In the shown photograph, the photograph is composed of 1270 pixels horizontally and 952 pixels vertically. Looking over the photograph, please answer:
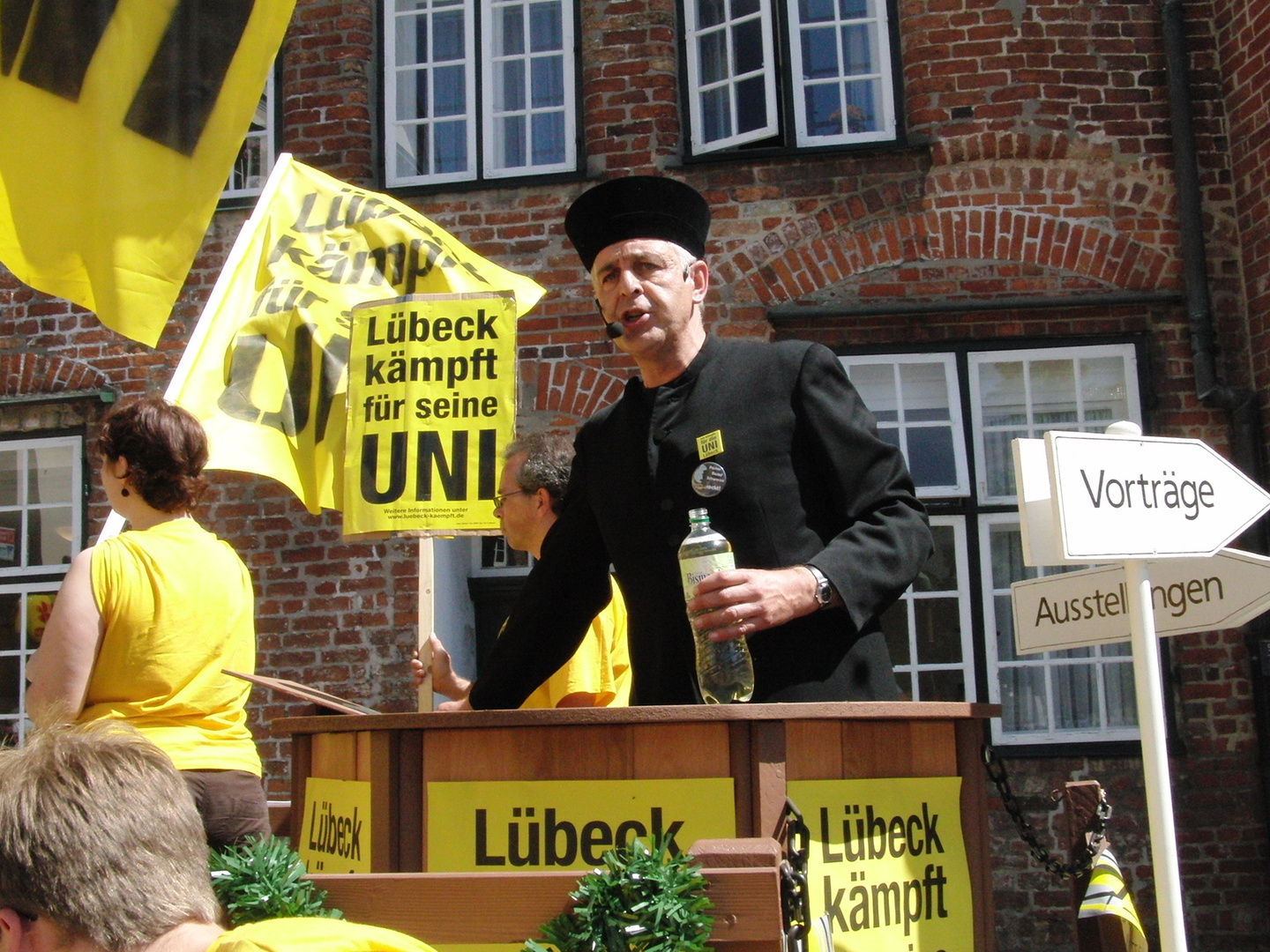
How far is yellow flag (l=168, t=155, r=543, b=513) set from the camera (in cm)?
485

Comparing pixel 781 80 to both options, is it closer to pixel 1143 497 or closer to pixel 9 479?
pixel 1143 497

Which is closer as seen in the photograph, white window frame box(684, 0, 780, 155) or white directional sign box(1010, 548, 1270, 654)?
white directional sign box(1010, 548, 1270, 654)

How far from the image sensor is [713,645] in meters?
2.35

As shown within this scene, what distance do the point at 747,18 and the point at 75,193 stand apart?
424 cm

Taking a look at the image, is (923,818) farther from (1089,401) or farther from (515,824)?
(1089,401)

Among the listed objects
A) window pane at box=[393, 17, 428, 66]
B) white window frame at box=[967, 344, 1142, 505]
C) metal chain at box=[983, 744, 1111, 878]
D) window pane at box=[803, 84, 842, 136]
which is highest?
window pane at box=[393, 17, 428, 66]

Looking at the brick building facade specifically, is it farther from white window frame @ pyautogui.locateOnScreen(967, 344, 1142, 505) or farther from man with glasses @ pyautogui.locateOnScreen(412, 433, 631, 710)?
man with glasses @ pyautogui.locateOnScreen(412, 433, 631, 710)

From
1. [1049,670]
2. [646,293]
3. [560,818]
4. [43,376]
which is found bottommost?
[560,818]

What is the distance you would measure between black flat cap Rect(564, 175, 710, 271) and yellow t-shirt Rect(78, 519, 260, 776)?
3.98 feet

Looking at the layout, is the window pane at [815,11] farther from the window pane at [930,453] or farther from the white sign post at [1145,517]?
the white sign post at [1145,517]

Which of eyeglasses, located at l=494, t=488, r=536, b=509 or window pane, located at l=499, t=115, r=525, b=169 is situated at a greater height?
window pane, located at l=499, t=115, r=525, b=169

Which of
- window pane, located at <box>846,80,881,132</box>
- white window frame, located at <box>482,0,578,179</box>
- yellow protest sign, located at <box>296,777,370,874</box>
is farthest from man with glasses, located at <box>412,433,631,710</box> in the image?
window pane, located at <box>846,80,881,132</box>

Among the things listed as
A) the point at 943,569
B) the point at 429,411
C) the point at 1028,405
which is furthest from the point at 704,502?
the point at 1028,405

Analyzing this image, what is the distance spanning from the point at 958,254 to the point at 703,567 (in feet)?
15.7
